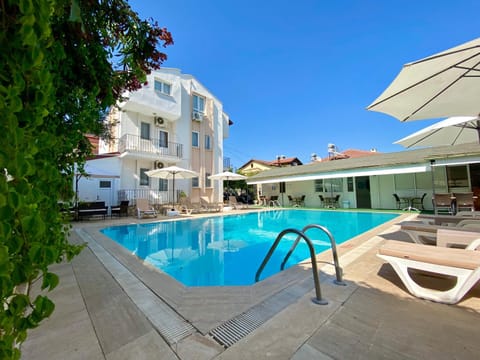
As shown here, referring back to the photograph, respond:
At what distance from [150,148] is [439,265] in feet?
59.6

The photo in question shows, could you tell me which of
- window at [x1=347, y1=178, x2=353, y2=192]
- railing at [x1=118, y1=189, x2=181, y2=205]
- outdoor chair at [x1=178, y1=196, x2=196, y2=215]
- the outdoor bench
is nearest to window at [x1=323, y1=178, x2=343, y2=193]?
window at [x1=347, y1=178, x2=353, y2=192]

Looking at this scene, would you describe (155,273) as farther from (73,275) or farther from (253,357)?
(253,357)

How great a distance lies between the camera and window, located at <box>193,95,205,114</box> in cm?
2090

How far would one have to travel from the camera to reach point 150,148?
1736 cm

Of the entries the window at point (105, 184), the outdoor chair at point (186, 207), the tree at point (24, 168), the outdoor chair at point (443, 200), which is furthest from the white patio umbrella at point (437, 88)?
the window at point (105, 184)

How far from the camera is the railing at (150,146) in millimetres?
15820

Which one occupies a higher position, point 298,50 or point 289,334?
point 298,50

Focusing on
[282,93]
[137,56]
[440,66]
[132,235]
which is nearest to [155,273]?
[137,56]

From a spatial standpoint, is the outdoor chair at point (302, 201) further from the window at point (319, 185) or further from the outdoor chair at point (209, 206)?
the outdoor chair at point (209, 206)

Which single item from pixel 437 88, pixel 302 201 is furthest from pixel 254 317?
pixel 302 201

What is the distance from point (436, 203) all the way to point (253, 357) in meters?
15.4

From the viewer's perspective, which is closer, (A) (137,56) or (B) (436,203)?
(A) (137,56)

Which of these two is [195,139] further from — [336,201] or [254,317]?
[254,317]

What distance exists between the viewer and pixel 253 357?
207 centimetres
